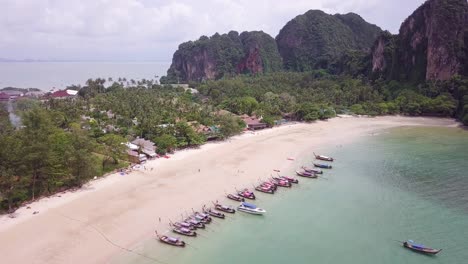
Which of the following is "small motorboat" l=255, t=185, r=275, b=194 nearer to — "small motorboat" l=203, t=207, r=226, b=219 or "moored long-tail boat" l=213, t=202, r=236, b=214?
"moored long-tail boat" l=213, t=202, r=236, b=214

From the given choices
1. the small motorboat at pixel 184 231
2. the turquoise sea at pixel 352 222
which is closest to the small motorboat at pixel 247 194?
the turquoise sea at pixel 352 222

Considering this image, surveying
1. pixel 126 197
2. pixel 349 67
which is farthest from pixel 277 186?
pixel 349 67

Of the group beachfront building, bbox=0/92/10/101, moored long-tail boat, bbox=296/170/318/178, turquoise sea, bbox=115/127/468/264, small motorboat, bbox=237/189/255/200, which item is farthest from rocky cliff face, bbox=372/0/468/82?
beachfront building, bbox=0/92/10/101

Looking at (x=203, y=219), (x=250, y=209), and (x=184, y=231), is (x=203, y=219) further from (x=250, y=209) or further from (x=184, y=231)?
(x=250, y=209)

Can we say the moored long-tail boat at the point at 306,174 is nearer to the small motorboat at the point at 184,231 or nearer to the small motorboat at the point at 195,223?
the small motorboat at the point at 195,223

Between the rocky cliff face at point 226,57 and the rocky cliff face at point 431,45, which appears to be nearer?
the rocky cliff face at point 431,45

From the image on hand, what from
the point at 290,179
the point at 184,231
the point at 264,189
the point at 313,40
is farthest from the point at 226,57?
the point at 184,231
